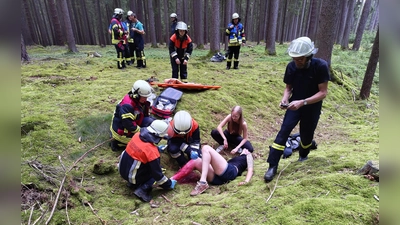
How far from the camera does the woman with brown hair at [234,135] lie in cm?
540

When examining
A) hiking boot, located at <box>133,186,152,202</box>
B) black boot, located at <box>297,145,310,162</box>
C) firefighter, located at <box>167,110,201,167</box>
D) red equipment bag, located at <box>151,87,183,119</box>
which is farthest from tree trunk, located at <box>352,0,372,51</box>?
hiking boot, located at <box>133,186,152,202</box>

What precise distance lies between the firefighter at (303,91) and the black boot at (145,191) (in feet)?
5.90

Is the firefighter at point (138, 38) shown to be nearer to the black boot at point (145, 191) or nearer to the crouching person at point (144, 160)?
the crouching person at point (144, 160)

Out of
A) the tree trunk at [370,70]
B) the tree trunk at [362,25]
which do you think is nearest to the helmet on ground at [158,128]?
the tree trunk at [370,70]

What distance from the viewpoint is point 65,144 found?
15.5ft

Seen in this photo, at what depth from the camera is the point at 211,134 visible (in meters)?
5.82

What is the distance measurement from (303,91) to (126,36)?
298 inches

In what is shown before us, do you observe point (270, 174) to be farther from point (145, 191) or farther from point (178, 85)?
point (178, 85)

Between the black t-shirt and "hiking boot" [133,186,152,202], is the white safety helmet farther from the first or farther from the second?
"hiking boot" [133,186,152,202]

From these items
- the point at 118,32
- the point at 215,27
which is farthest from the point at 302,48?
the point at 215,27

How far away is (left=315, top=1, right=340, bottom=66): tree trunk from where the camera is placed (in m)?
8.91
